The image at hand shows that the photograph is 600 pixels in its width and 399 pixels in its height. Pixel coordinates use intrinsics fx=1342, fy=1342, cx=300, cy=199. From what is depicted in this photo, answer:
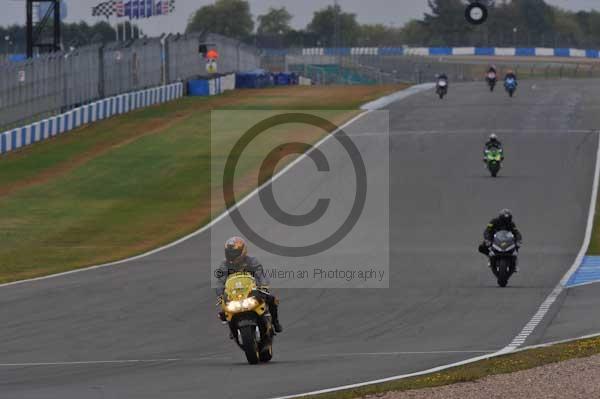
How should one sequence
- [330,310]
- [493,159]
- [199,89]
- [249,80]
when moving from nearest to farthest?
[330,310], [493,159], [199,89], [249,80]

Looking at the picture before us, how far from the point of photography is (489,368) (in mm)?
13641

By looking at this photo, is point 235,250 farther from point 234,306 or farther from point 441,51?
point 441,51

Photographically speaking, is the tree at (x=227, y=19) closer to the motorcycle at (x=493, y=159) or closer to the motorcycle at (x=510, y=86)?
the motorcycle at (x=510, y=86)

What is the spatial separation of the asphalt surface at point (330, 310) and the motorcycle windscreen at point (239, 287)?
2.55ft

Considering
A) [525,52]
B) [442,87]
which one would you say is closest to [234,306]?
[442,87]

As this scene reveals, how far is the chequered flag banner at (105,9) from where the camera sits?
255 ft

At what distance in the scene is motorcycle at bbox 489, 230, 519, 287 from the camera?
22.7 meters

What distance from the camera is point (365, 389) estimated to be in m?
12.6

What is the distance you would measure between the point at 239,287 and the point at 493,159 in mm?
25391

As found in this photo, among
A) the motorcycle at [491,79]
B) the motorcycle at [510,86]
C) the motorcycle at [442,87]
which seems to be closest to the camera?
the motorcycle at [442,87]

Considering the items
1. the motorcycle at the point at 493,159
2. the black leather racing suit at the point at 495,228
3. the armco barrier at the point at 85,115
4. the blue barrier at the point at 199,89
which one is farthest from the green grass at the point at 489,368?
the blue barrier at the point at 199,89

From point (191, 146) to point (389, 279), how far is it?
2683 centimetres

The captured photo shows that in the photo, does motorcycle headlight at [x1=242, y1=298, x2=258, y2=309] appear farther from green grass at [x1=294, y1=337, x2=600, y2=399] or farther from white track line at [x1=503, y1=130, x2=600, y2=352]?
white track line at [x1=503, y1=130, x2=600, y2=352]

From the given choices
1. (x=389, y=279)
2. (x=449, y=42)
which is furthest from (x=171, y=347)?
(x=449, y=42)
